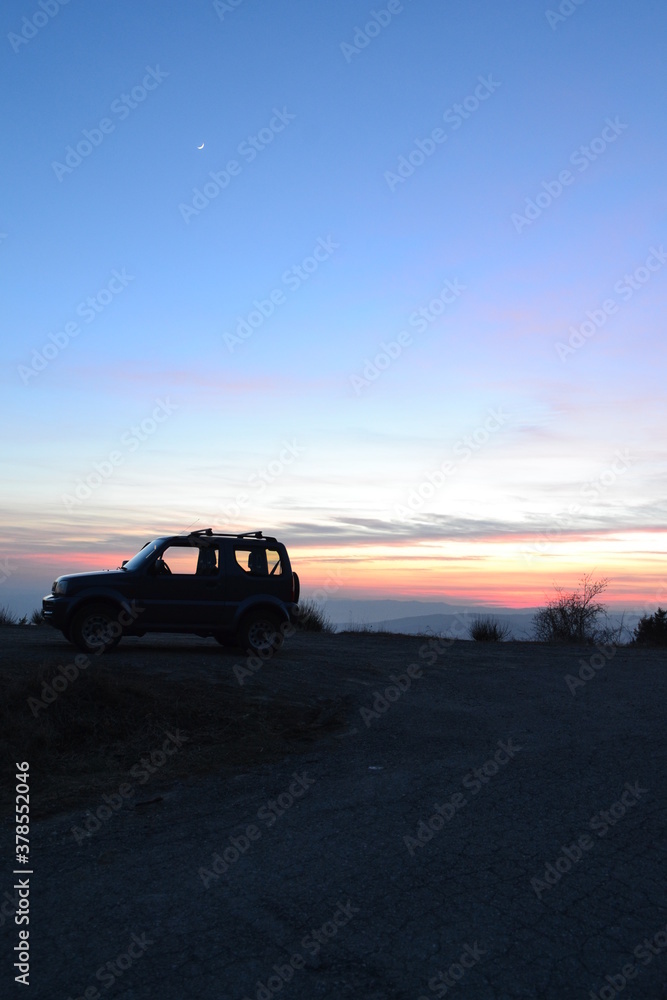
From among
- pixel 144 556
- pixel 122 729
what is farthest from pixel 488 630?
pixel 122 729

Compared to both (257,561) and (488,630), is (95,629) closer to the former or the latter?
(257,561)

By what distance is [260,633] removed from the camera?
49.8 ft

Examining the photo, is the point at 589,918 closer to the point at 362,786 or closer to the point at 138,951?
the point at 138,951

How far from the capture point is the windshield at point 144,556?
14.8m

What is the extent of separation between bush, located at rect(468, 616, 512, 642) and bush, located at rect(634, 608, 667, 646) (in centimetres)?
412

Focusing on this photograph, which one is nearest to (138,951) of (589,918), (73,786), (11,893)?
(11,893)

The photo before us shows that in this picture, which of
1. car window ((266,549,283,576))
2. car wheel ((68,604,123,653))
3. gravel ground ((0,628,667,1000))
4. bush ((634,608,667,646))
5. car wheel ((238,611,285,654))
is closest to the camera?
gravel ground ((0,628,667,1000))

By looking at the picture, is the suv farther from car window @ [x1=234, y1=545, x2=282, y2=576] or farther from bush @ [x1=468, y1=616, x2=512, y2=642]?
bush @ [x1=468, y1=616, x2=512, y2=642]

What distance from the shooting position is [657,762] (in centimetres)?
801

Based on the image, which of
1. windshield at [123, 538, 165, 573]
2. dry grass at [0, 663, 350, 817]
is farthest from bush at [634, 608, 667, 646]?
dry grass at [0, 663, 350, 817]

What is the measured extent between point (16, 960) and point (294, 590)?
11.3 metres

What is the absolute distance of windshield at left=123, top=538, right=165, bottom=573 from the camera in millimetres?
14788

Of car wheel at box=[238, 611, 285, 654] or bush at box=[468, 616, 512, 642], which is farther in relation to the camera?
bush at box=[468, 616, 512, 642]

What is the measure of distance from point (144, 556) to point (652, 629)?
17.2 meters
